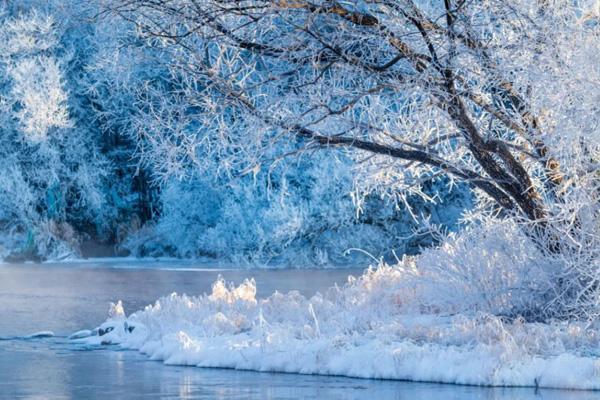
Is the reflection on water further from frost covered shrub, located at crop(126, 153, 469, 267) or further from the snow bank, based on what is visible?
frost covered shrub, located at crop(126, 153, 469, 267)

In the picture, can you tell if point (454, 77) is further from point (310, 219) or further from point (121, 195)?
point (121, 195)

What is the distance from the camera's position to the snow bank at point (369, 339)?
1080 cm

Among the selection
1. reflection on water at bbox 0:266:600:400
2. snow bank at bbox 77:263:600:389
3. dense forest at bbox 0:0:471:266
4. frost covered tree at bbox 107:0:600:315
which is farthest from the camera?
dense forest at bbox 0:0:471:266

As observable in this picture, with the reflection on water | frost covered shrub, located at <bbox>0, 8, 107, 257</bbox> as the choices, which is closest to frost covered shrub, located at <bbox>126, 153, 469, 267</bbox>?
frost covered shrub, located at <bbox>0, 8, 107, 257</bbox>

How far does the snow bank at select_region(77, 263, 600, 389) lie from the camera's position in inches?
425

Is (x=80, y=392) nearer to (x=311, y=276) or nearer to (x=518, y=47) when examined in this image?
(x=518, y=47)

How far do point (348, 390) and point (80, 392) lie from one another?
220 centimetres

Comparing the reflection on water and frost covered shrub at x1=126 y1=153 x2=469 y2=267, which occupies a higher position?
frost covered shrub at x1=126 y1=153 x2=469 y2=267

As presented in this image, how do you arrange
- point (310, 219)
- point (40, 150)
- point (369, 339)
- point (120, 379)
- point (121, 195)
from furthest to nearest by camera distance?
point (121, 195)
point (40, 150)
point (310, 219)
point (369, 339)
point (120, 379)

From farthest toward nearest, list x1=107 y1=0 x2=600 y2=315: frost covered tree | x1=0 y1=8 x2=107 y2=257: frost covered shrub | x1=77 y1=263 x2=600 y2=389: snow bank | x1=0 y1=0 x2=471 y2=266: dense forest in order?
x1=0 y1=8 x2=107 y2=257: frost covered shrub → x1=0 y1=0 x2=471 y2=266: dense forest → x1=107 y1=0 x2=600 y2=315: frost covered tree → x1=77 y1=263 x2=600 y2=389: snow bank

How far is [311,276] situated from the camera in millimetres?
29391

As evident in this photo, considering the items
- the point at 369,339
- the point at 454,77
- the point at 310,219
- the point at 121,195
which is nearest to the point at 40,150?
the point at 121,195

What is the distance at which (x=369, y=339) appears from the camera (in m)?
12.0

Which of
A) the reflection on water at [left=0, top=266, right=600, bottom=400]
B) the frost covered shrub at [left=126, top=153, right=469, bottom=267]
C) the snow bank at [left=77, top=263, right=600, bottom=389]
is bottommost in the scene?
the reflection on water at [left=0, top=266, right=600, bottom=400]
